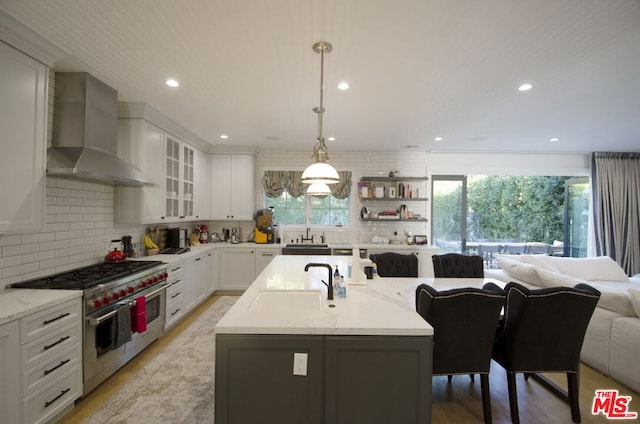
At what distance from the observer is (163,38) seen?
6.40 feet

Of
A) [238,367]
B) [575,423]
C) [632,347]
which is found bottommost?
[575,423]

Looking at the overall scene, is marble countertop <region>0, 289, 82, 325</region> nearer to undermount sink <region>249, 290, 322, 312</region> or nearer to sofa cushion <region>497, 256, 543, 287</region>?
undermount sink <region>249, 290, 322, 312</region>

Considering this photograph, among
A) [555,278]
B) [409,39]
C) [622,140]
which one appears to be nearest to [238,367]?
[409,39]

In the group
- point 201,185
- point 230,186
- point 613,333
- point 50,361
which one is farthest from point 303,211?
point 613,333

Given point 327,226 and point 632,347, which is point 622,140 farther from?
point 327,226

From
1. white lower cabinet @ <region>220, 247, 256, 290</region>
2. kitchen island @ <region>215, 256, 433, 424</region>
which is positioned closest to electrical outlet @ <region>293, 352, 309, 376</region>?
kitchen island @ <region>215, 256, 433, 424</region>

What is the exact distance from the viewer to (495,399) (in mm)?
2242

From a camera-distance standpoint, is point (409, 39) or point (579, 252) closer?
point (409, 39)

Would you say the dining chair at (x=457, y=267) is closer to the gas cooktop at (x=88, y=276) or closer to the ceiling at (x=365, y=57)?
the ceiling at (x=365, y=57)

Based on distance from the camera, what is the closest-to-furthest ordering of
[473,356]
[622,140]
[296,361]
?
[296,361] → [473,356] → [622,140]

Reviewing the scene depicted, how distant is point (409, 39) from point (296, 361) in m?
2.22

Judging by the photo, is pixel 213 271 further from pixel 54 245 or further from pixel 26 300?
pixel 26 300

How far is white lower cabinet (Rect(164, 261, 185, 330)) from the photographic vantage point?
3.32 m

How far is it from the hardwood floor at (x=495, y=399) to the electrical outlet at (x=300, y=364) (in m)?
1.28
